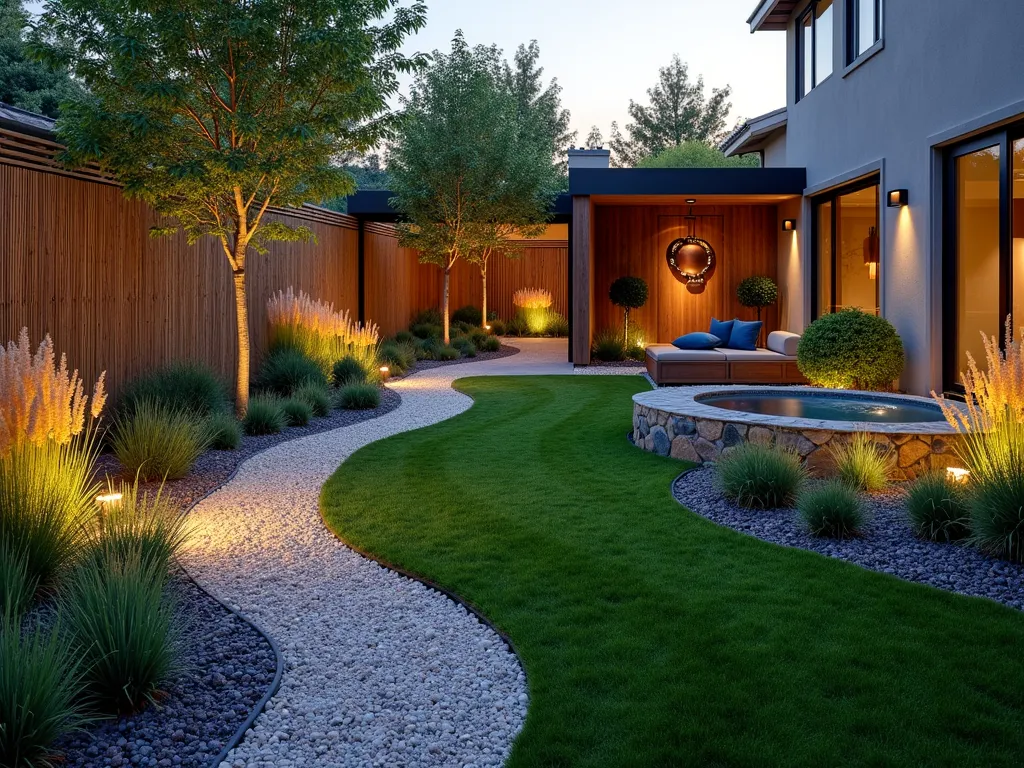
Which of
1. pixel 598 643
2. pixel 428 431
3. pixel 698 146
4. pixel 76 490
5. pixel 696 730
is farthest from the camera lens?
pixel 698 146

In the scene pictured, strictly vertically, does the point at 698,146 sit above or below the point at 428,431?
above

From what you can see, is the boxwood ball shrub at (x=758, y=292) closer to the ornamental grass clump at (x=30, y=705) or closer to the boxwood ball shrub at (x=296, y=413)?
the boxwood ball shrub at (x=296, y=413)

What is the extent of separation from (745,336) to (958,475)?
25.3 feet

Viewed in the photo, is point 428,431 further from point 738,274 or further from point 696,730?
point 738,274

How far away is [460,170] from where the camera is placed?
53.5ft

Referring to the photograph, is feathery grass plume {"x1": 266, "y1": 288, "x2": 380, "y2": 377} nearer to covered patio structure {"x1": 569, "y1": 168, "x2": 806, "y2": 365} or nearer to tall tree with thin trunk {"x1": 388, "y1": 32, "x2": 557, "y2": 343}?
covered patio structure {"x1": 569, "y1": 168, "x2": 806, "y2": 365}

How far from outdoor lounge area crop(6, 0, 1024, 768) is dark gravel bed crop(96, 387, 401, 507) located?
0.25ft

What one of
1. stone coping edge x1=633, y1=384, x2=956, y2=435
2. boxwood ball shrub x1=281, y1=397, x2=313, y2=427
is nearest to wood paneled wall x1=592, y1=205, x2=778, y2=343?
stone coping edge x1=633, y1=384, x2=956, y2=435

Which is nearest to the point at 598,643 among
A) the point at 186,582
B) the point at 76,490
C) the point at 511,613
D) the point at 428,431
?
the point at 511,613

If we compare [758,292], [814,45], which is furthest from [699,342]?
[814,45]

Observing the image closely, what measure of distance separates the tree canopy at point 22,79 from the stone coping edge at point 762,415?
1469 centimetres

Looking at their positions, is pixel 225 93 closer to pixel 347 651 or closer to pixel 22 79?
pixel 347 651

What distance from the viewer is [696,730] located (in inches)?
109

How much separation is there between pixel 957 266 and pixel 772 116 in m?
7.49
